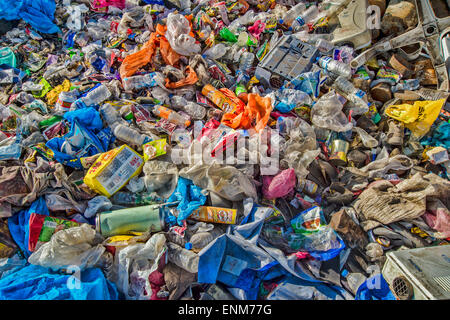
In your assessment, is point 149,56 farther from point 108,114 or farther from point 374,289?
point 374,289

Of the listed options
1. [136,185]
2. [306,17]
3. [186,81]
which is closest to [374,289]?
[136,185]

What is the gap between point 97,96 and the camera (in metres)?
2.69

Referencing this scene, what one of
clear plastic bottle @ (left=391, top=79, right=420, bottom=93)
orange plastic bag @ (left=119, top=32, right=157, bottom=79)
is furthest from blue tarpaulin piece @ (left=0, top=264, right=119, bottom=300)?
clear plastic bottle @ (left=391, top=79, right=420, bottom=93)

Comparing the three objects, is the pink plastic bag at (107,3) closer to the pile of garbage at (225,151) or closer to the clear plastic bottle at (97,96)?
the pile of garbage at (225,151)

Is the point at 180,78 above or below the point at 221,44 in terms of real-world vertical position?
below

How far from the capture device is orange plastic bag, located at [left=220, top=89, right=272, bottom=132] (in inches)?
99.3

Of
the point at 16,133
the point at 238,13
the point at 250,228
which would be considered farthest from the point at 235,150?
the point at 238,13

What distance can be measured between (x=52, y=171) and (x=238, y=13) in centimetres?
318

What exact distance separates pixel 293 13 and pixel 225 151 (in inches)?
103

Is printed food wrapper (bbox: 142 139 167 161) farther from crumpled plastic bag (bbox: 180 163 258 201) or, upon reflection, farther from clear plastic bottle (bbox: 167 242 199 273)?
clear plastic bottle (bbox: 167 242 199 273)

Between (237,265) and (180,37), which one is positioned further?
(180,37)

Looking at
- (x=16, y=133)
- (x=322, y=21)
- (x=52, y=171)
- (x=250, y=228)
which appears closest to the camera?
(x=250, y=228)

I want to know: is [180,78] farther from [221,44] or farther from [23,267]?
[23,267]

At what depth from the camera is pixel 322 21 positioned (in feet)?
11.5
